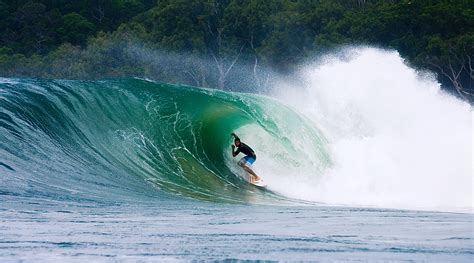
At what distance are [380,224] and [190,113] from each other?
1004 centimetres

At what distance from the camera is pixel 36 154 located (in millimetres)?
17312

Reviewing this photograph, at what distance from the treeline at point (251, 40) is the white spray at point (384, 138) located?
21.3 meters

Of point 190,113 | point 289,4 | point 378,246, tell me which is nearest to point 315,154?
point 190,113

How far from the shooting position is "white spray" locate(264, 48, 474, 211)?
18.7 meters

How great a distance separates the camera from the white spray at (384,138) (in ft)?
61.2

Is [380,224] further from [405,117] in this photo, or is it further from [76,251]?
[405,117]

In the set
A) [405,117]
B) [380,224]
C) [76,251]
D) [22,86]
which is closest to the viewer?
[76,251]

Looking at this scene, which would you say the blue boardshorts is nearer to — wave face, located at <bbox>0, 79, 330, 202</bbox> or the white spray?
wave face, located at <bbox>0, 79, 330, 202</bbox>

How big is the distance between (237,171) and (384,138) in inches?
169

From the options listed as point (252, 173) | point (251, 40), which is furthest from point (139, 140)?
point (251, 40)

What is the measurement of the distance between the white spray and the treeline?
21.3 m

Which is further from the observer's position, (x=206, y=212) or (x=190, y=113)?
(x=190, y=113)

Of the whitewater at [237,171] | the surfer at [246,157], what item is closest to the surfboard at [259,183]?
the surfer at [246,157]

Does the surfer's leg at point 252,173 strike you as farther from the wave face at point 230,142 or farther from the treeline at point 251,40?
the treeline at point 251,40
